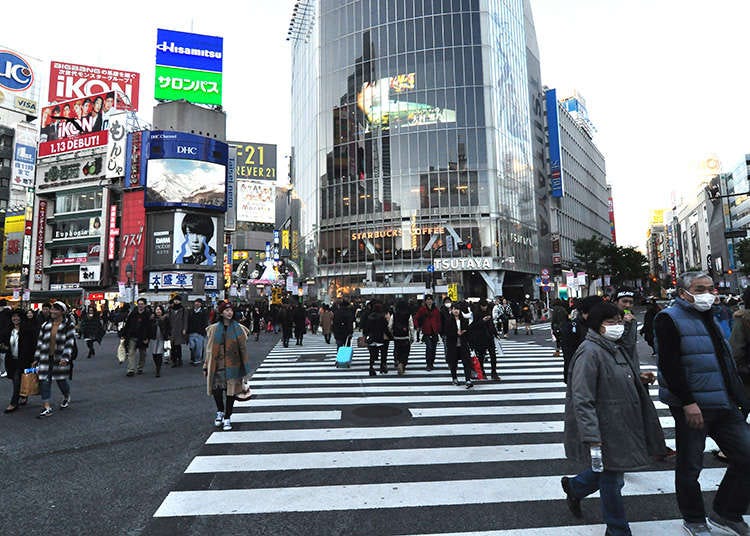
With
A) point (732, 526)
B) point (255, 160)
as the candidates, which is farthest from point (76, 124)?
point (732, 526)

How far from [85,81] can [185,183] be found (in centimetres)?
3238

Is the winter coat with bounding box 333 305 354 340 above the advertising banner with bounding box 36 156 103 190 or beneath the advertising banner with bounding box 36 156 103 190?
beneath

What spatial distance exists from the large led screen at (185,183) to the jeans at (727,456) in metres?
51.8

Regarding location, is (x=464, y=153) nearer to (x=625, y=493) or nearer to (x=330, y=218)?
(x=330, y=218)

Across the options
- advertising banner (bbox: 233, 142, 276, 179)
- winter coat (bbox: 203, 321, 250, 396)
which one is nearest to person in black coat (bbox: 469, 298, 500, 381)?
winter coat (bbox: 203, 321, 250, 396)

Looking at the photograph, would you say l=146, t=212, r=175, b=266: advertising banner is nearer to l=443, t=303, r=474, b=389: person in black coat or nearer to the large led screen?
the large led screen

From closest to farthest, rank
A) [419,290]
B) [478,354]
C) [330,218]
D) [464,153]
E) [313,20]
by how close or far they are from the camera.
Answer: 1. [478,354]
2. [419,290]
3. [464,153]
4. [330,218]
5. [313,20]

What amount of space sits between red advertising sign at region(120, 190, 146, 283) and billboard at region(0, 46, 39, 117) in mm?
42735

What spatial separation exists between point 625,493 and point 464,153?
4315cm

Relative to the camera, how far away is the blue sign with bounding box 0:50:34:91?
231ft

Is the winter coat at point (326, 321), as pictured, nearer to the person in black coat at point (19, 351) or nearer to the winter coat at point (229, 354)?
the person in black coat at point (19, 351)

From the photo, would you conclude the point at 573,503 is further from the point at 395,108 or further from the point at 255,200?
the point at 255,200

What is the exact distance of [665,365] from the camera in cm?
313

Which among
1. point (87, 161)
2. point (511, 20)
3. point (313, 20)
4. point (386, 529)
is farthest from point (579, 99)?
point (386, 529)
